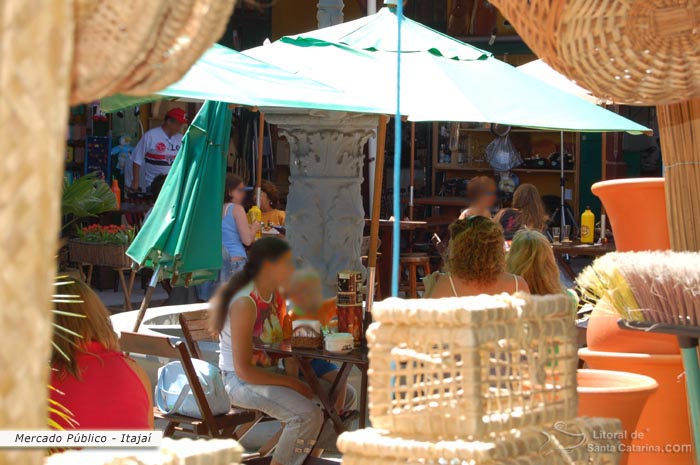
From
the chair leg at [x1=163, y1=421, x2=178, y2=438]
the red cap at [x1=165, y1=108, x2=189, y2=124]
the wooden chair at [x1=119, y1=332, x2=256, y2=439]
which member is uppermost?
the red cap at [x1=165, y1=108, x2=189, y2=124]

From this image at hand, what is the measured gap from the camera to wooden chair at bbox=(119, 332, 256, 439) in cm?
452

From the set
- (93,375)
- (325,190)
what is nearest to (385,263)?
(325,190)

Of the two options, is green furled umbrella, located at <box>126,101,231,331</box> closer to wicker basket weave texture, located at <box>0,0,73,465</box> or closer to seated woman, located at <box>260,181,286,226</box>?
seated woman, located at <box>260,181,286,226</box>

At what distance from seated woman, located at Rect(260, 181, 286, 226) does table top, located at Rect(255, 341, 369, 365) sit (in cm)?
460

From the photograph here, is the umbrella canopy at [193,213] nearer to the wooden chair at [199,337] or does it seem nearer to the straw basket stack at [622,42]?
the wooden chair at [199,337]

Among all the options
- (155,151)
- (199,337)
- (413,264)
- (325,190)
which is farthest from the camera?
(155,151)

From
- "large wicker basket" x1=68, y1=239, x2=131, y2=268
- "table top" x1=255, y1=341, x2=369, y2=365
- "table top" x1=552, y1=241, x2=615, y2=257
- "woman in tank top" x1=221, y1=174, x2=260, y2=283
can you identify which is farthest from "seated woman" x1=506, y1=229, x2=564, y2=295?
"large wicker basket" x1=68, y1=239, x2=131, y2=268

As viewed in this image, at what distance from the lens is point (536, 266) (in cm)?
519

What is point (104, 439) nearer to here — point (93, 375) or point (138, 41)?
point (138, 41)

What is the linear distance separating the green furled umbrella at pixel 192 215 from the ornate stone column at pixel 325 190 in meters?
0.44

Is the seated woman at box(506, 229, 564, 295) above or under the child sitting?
above

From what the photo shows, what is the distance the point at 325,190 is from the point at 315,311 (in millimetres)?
1867

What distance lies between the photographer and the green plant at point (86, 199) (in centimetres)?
938

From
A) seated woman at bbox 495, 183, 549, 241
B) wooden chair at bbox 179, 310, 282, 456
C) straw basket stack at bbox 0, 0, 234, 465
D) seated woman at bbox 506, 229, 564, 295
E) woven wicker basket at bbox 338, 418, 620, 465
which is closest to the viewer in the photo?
straw basket stack at bbox 0, 0, 234, 465
